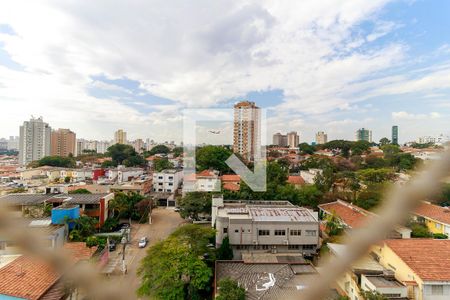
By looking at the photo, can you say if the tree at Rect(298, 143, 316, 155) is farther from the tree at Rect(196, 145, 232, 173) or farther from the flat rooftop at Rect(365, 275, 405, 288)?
the flat rooftop at Rect(365, 275, 405, 288)

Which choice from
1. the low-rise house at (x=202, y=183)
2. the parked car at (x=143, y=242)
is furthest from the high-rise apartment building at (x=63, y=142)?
the parked car at (x=143, y=242)

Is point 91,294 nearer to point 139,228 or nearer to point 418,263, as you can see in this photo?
point 418,263

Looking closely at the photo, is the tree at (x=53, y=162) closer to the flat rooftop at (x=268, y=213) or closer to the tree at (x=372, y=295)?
the flat rooftop at (x=268, y=213)

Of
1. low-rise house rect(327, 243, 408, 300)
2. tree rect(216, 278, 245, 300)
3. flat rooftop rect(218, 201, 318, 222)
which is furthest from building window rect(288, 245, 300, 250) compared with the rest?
tree rect(216, 278, 245, 300)

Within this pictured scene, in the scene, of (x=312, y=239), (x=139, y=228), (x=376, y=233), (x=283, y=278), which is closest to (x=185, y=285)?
(x=283, y=278)

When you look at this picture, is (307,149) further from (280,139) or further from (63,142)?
(63,142)
